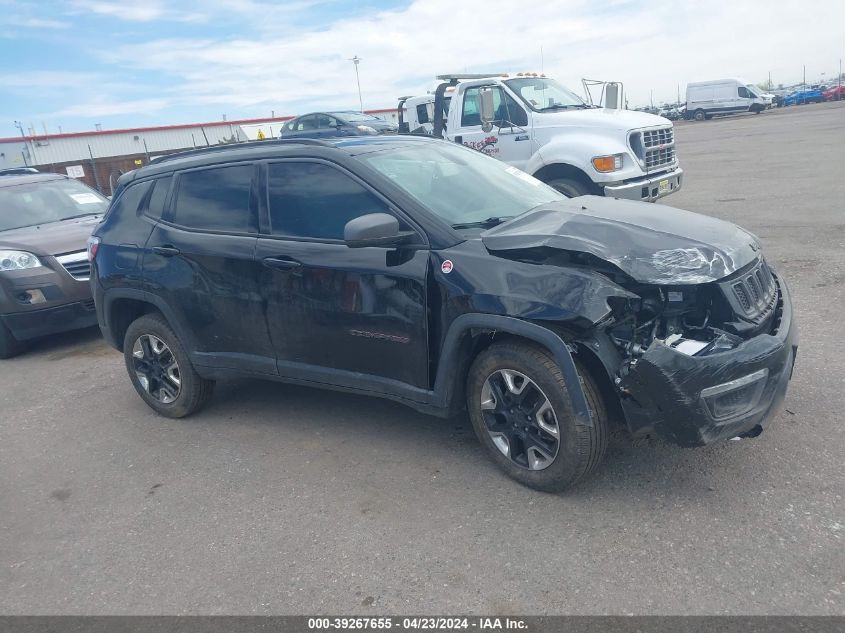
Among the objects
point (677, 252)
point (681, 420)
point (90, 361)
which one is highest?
point (677, 252)

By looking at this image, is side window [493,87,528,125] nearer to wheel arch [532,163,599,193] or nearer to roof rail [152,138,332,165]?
wheel arch [532,163,599,193]

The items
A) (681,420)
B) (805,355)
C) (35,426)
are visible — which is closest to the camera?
(681,420)

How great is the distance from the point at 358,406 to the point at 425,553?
185 cm

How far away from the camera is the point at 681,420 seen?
3.13 meters

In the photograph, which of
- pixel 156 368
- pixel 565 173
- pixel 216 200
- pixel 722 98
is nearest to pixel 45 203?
pixel 156 368

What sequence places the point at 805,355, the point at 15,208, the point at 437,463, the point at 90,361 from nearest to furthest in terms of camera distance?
the point at 437,463, the point at 805,355, the point at 90,361, the point at 15,208


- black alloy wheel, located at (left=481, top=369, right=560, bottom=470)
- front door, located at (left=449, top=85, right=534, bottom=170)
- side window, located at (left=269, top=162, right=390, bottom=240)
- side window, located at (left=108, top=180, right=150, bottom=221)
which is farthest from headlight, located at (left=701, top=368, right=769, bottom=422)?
front door, located at (left=449, top=85, right=534, bottom=170)

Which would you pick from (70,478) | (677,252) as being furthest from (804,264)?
(70,478)

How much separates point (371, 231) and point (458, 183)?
98cm

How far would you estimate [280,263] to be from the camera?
422cm

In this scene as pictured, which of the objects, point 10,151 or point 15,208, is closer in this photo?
point 15,208

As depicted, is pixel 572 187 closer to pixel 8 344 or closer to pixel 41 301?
pixel 41 301

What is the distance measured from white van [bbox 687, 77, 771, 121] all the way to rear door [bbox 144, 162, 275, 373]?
156ft

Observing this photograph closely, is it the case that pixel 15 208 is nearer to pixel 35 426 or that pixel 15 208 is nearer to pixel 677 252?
pixel 35 426
